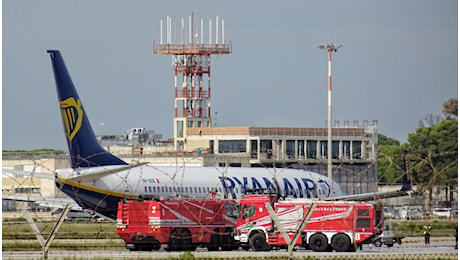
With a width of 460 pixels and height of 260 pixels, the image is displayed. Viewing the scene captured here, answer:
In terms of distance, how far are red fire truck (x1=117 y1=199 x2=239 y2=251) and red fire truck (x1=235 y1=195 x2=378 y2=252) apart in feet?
5.87

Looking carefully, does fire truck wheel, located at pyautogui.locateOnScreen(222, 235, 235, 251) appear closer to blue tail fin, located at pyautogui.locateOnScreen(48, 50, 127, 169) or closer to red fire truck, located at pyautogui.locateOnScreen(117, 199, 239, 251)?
red fire truck, located at pyautogui.locateOnScreen(117, 199, 239, 251)

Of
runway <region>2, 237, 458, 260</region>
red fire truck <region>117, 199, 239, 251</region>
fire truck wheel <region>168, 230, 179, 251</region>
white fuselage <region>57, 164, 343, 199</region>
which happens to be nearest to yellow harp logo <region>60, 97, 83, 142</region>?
white fuselage <region>57, 164, 343, 199</region>

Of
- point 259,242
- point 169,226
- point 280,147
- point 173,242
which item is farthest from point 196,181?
point 280,147

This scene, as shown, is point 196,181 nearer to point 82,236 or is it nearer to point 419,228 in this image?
point 82,236

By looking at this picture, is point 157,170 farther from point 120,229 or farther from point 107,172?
point 120,229

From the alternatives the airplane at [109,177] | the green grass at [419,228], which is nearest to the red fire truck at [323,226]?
the airplane at [109,177]

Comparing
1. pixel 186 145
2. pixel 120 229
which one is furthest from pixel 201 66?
pixel 120 229

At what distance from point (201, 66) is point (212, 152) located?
1348cm

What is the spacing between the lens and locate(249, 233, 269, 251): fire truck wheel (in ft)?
159

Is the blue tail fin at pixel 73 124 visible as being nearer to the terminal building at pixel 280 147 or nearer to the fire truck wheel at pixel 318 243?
the fire truck wheel at pixel 318 243

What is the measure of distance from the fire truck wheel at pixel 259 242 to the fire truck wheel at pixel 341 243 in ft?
9.63

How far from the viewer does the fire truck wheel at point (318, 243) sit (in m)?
47.2

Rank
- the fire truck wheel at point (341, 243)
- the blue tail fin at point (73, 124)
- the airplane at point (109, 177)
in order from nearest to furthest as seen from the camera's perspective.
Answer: the fire truck wheel at point (341, 243)
the airplane at point (109, 177)
the blue tail fin at point (73, 124)

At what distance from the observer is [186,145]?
423 ft
